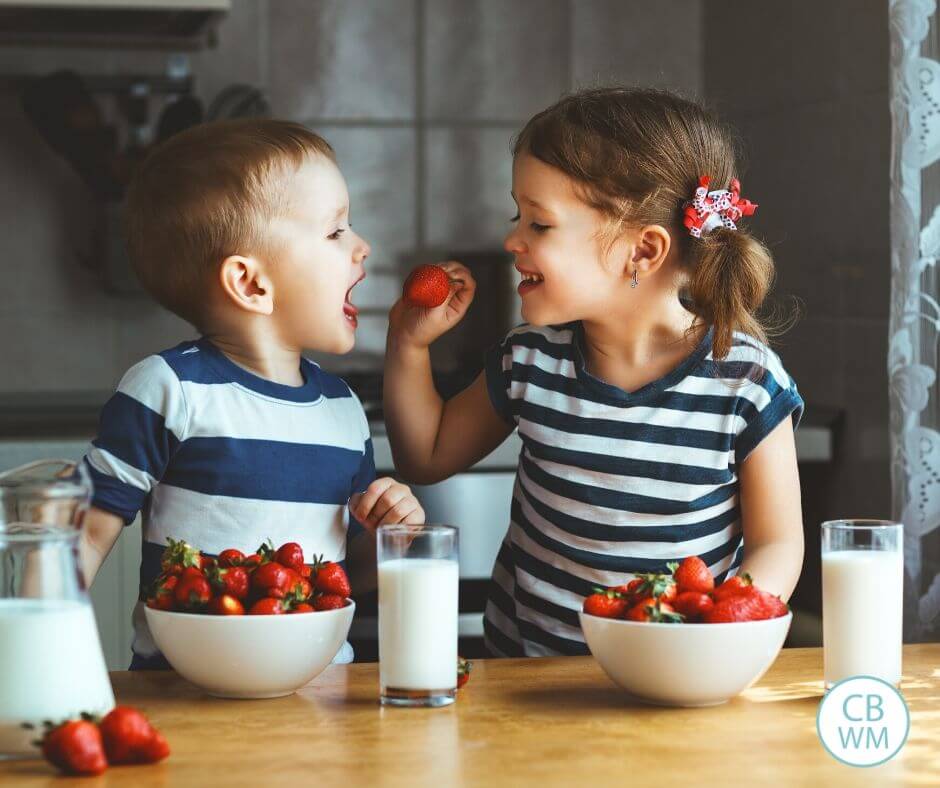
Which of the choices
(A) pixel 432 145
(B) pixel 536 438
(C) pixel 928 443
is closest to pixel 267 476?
(B) pixel 536 438

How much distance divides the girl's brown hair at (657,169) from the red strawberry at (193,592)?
0.63 metres

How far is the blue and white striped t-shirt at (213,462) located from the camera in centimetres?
129

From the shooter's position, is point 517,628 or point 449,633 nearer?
point 449,633

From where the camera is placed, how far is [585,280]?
1.45m

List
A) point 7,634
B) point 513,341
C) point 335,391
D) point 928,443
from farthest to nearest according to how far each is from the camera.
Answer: point 928,443, point 513,341, point 335,391, point 7,634

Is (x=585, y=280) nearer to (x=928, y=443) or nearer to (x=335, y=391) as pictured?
(x=335, y=391)

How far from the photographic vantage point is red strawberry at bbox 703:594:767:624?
1.01m

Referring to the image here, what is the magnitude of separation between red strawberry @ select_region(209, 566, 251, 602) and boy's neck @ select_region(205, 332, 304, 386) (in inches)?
16.0

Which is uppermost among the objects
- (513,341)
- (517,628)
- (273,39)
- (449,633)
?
(273,39)

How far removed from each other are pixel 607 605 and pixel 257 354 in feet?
1.77

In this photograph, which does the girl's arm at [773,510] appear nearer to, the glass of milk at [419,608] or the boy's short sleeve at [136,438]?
the glass of milk at [419,608]

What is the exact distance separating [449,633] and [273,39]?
1.98m

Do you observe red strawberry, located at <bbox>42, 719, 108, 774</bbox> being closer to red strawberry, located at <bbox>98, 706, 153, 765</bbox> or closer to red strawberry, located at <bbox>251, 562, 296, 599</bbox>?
red strawberry, located at <bbox>98, 706, 153, 765</bbox>

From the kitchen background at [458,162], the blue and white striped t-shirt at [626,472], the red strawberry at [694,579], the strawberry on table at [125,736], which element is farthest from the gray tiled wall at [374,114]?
the strawberry on table at [125,736]
